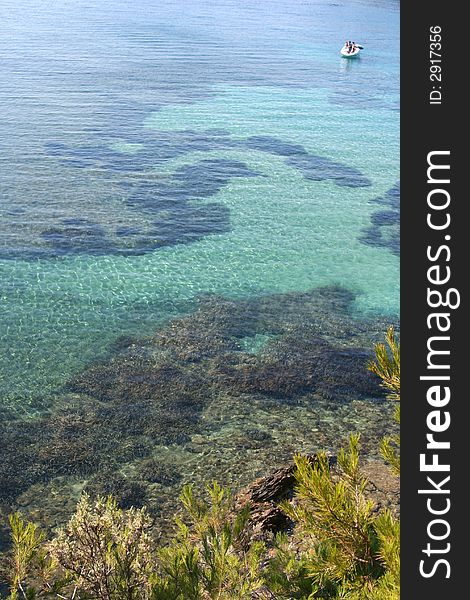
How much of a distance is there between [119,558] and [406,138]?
528 cm

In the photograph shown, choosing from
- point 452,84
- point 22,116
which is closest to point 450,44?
point 452,84

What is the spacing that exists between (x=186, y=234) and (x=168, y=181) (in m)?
5.15

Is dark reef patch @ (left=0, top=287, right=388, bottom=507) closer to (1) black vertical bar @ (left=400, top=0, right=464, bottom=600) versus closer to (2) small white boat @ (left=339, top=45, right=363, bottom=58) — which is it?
(1) black vertical bar @ (left=400, top=0, right=464, bottom=600)

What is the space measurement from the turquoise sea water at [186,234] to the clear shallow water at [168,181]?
0.29 ft

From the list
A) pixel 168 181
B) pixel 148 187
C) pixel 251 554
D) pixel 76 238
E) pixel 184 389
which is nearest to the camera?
pixel 251 554

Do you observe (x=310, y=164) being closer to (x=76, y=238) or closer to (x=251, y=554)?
(x=76, y=238)

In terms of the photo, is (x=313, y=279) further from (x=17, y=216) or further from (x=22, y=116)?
(x=22, y=116)

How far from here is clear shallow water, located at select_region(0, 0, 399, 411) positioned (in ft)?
57.1

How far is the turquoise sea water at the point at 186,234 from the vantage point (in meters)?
13.6

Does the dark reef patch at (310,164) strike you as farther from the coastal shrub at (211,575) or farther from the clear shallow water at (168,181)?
the coastal shrub at (211,575)

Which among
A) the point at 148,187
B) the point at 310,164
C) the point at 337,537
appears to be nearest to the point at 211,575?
the point at 337,537

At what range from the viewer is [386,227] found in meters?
23.7

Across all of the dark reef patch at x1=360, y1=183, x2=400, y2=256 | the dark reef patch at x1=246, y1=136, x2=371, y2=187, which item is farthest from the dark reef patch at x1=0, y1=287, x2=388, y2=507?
the dark reef patch at x1=246, y1=136, x2=371, y2=187

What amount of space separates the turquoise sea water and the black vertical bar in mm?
9100
